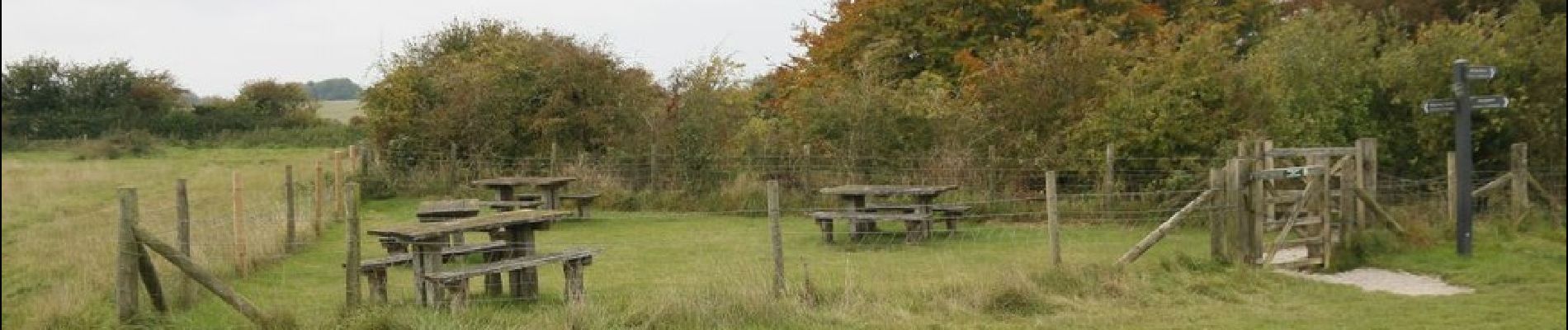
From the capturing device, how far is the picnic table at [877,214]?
13180 millimetres

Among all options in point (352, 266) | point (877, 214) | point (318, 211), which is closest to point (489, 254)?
point (352, 266)

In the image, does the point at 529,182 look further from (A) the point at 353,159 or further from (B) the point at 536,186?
(A) the point at 353,159

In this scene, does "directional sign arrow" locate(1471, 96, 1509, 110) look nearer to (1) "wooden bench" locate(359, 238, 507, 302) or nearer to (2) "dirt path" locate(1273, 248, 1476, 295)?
(2) "dirt path" locate(1273, 248, 1476, 295)

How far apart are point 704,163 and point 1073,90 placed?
5.66m

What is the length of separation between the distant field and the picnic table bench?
82.3 ft

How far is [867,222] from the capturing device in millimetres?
13805

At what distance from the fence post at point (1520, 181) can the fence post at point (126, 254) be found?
942 centimetres

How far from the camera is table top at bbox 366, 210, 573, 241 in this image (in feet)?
25.3

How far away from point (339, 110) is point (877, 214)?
27.3 metres

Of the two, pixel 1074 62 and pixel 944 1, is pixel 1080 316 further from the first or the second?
pixel 944 1

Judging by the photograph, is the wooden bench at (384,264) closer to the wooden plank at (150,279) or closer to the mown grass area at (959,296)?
the mown grass area at (959,296)

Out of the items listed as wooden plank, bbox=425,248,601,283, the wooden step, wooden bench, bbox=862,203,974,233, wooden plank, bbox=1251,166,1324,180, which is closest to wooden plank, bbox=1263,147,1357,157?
wooden plank, bbox=1251,166,1324,180

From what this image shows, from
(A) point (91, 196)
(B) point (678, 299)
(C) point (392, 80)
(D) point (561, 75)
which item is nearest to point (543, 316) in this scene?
(B) point (678, 299)

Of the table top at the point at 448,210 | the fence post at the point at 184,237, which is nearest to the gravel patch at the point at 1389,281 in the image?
the table top at the point at 448,210
